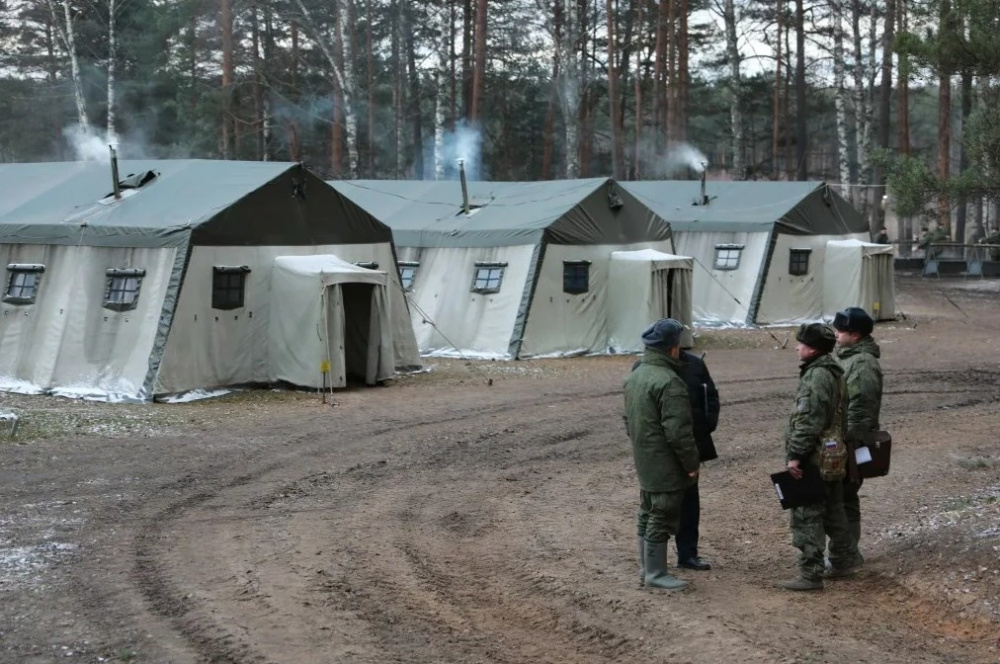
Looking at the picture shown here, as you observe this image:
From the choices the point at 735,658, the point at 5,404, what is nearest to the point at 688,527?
the point at 735,658

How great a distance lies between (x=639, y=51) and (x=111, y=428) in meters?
26.8

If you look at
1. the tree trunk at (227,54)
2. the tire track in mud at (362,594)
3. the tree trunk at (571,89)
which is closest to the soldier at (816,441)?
the tire track in mud at (362,594)

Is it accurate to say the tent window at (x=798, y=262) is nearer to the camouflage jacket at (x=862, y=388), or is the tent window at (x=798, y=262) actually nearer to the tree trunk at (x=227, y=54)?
the tree trunk at (x=227, y=54)

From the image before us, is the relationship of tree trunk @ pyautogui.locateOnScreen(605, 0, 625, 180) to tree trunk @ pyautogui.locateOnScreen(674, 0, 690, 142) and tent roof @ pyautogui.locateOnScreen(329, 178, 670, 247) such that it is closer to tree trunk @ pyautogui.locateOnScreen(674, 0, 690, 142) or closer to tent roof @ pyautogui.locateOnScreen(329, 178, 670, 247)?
tree trunk @ pyautogui.locateOnScreen(674, 0, 690, 142)

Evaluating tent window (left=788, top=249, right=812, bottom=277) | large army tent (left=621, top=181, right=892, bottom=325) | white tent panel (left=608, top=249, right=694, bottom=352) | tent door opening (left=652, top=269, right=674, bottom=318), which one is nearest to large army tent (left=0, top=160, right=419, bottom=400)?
white tent panel (left=608, top=249, right=694, bottom=352)

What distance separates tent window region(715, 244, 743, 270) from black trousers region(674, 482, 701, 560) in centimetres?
1651

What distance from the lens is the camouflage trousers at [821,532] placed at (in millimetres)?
5859

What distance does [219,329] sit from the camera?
44.5 feet

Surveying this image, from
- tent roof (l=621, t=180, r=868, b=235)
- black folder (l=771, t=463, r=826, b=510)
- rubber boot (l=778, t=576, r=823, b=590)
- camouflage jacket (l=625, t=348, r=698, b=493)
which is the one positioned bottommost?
rubber boot (l=778, t=576, r=823, b=590)

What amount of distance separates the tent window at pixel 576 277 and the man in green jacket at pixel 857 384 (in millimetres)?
11070

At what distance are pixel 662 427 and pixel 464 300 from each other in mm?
12064

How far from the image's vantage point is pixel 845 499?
20.4ft

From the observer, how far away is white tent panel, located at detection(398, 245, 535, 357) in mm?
17250

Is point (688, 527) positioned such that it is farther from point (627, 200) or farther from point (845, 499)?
point (627, 200)
